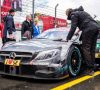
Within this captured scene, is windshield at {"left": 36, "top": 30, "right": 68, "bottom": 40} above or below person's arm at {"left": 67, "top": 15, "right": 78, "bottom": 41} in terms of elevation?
below

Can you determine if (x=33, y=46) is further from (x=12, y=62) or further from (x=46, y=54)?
(x=12, y=62)

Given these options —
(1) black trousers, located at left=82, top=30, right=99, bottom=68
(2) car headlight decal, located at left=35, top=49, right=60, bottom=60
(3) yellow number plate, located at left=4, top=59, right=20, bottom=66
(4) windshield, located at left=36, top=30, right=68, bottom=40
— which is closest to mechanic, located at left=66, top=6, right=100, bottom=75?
(1) black trousers, located at left=82, top=30, right=99, bottom=68

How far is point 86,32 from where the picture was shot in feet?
29.4

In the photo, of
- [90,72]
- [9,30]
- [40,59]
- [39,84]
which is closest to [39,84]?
[39,84]

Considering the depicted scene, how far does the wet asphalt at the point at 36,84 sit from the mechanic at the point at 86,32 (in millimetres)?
573

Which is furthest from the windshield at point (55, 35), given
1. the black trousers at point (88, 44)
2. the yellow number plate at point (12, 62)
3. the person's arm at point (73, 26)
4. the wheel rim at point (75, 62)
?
the yellow number plate at point (12, 62)

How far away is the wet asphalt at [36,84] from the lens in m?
7.41

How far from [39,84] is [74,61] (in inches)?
48.3

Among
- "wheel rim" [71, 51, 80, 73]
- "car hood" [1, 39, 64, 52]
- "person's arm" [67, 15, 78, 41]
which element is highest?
"person's arm" [67, 15, 78, 41]

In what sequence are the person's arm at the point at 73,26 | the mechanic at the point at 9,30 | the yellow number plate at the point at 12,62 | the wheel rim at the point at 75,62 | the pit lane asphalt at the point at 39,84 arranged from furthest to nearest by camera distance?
the mechanic at the point at 9,30 < the person's arm at the point at 73,26 < the wheel rim at the point at 75,62 < the yellow number plate at the point at 12,62 < the pit lane asphalt at the point at 39,84

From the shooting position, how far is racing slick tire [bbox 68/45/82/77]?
840 cm

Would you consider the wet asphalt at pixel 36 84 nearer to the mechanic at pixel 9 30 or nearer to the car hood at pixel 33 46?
the car hood at pixel 33 46

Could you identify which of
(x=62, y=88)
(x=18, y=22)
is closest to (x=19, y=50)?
(x=62, y=88)

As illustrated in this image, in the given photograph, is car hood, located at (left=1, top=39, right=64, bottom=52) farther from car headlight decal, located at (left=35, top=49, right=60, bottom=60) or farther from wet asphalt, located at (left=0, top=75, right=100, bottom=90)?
wet asphalt, located at (left=0, top=75, right=100, bottom=90)
